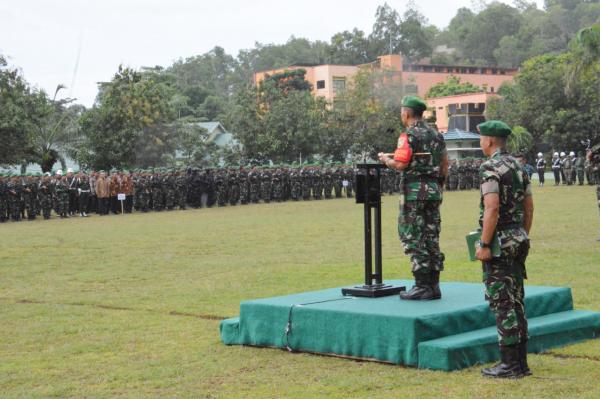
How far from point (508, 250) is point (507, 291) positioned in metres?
0.28

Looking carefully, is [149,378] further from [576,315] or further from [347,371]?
[576,315]

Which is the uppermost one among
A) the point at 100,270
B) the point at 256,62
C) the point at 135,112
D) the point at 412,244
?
the point at 256,62

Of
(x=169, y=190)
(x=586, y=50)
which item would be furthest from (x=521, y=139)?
(x=169, y=190)

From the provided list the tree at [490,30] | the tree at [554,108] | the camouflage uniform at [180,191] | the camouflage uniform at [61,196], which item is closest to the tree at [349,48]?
the tree at [554,108]

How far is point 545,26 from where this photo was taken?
134m

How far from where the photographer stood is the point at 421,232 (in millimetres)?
7570

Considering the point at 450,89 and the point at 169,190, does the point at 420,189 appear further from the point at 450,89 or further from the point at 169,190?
the point at 450,89

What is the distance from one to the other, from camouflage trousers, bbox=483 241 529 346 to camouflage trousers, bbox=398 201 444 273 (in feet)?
4.27

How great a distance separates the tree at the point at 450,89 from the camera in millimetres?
77312

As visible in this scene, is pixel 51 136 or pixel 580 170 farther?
pixel 51 136

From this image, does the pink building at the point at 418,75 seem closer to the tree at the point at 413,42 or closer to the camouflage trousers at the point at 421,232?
the tree at the point at 413,42

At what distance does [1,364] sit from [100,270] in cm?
675

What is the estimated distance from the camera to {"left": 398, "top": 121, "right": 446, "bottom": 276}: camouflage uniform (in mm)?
7504

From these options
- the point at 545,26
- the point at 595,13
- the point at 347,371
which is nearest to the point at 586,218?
the point at 347,371
